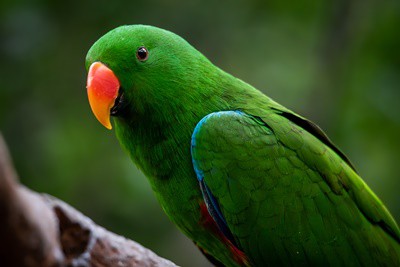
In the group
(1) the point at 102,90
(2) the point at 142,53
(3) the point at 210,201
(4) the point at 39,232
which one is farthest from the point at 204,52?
(4) the point at 39,232

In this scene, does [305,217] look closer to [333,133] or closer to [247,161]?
[247,161]

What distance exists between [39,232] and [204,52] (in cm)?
438

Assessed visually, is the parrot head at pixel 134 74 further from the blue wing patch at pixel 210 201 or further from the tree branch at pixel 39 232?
the tree branch at pixel 39 232

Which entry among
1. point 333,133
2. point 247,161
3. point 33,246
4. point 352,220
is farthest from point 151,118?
point 333,133

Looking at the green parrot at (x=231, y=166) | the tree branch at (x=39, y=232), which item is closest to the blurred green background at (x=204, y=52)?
the green parrot at (x=231, y=166)

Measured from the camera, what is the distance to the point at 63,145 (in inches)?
211

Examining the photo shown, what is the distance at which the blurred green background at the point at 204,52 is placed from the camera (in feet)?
17.0

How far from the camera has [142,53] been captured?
3.15 metres

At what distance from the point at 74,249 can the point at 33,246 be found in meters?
0.59

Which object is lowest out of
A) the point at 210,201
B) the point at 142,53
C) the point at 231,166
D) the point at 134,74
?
the point at 210,201

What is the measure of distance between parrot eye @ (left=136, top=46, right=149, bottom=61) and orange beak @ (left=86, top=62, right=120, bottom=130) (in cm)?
19

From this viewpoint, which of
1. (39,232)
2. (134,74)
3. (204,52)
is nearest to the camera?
(39,232)

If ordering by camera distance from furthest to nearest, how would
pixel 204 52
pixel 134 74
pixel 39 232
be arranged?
pixel 204 52 < pixel 134 74 < pixel 39 232

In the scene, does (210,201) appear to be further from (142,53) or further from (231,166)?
(142,53)
